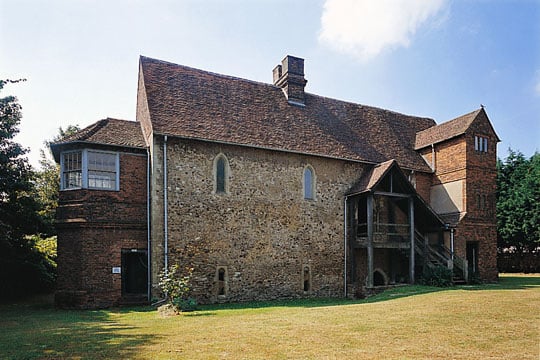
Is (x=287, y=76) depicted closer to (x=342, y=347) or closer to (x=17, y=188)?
(x=17, y=188)

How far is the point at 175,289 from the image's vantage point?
17016mm

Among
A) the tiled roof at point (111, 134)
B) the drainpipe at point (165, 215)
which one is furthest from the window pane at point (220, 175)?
the tiled roof at point (111, 134)

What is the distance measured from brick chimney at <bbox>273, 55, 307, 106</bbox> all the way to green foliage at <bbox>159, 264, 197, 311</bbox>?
13150mm

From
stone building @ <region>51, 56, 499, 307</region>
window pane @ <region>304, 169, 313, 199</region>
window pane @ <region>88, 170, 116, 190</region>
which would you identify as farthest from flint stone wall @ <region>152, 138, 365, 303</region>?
window pane @ <region>88, 170, 116, 190</region>

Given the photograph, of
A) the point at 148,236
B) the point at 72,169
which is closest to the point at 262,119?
the point at 148,236

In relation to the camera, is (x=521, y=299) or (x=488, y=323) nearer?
(x=488, y=323)

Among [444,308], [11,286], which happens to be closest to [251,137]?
[444,308]

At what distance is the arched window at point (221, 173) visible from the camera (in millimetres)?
20391

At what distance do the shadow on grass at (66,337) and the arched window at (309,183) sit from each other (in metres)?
11.4

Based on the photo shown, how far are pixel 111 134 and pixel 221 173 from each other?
5.46 m

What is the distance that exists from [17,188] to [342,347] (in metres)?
18.9

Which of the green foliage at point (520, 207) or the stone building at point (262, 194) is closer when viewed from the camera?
the stone building at point (262, 194)

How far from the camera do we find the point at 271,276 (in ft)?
69.1

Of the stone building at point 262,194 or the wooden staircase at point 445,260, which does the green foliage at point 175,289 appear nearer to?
the stone building at point 262,194
